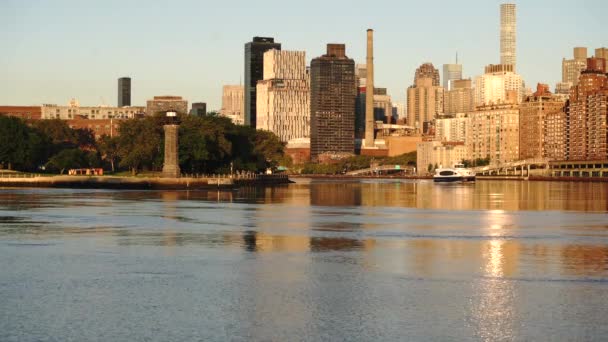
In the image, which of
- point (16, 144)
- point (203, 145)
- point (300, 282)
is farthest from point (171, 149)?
point (300, 282)

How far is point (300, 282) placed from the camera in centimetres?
3584

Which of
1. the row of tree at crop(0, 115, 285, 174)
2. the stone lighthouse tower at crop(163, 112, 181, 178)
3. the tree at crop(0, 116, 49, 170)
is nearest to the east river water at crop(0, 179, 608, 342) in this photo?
the stone lighthouse tower at crop(163, 112, 181, 178)

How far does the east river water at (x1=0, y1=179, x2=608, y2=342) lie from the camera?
27562 mm

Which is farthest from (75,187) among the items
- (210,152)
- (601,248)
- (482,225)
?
(601,248)

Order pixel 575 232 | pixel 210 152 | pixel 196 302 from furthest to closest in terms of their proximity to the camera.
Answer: pixel 210 152, pixel 575 232, pixel 196 302

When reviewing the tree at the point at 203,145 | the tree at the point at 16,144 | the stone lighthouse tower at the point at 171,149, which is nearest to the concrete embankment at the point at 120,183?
the stone lighthouse tower at the point at 171,149

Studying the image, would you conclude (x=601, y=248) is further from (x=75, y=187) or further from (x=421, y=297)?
(x=75, y=187)

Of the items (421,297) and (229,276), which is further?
(229,276)

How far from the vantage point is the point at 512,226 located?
65.2 m

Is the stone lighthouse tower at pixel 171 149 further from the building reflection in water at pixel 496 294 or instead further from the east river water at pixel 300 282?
the building reflection in water at pixel 496 294

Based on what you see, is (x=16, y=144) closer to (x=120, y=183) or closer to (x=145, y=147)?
(x=145, y=147)

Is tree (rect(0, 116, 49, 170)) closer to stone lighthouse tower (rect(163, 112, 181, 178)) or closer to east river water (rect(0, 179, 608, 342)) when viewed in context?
stone lighthouse tower (rect(163, 112, 181, 178))

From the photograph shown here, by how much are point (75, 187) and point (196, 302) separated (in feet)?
412

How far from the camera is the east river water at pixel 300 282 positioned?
90.4 feet
